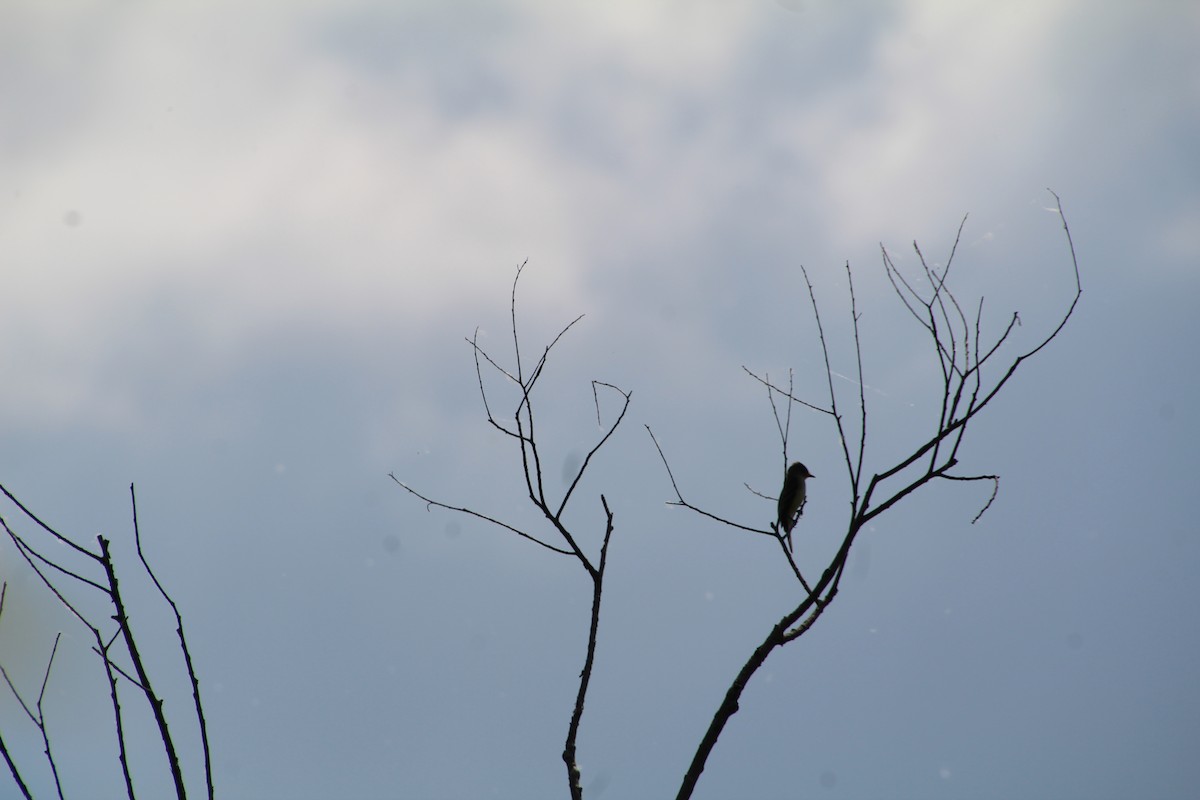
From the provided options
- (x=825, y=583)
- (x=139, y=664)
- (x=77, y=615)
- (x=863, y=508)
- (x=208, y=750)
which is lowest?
(x=208, y=750)

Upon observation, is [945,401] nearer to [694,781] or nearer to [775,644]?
[775,644]

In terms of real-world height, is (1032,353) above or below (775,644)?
above

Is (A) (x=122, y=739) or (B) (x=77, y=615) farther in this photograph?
(B) (x=77, y=615)

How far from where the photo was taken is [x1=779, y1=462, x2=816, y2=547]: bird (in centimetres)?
472

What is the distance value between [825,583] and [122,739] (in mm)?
2175

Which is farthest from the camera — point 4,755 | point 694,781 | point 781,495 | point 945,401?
point 781,495

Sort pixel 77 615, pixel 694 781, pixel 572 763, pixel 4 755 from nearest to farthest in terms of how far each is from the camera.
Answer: pixel 4 755 → pixel 77 615 → pixel 694 781 → pixel 572 763

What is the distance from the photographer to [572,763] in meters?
3.00

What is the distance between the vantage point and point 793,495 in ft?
17.1

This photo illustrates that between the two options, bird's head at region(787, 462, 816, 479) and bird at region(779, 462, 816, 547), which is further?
bird's head at region(787, 462, 816, 479)

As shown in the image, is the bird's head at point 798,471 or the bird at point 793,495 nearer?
the bird at point 793,495

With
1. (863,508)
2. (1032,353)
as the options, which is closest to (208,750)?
(863,508)

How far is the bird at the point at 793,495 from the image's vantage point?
15.5 feet

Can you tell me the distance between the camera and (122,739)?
2.20m
